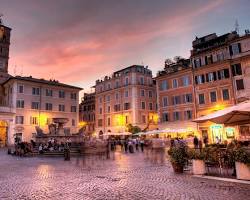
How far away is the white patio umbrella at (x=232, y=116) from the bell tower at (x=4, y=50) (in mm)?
57910

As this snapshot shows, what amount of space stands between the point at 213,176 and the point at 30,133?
45.0m

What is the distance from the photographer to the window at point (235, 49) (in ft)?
116

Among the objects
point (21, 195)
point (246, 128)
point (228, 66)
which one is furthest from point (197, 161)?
point (228, 66)

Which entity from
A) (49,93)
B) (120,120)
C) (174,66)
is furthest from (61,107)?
(174,66)

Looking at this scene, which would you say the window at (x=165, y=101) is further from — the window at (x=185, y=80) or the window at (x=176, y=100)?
the window at (x=185, y=80)

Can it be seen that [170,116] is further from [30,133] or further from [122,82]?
[30,133]

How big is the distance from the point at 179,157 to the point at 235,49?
29.8 m

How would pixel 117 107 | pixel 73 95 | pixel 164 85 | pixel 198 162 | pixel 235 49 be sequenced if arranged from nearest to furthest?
1. pixel 198 162
2. pixel 235 49
3. pixel 164 85
4. pixel 73 95
5. pixel 117 107

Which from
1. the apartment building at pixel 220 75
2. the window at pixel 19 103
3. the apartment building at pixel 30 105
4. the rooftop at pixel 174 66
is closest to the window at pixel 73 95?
the apartment building at pixel 30 105

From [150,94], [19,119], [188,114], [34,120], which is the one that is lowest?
[188,114]

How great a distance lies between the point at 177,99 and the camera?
4306 centimetres

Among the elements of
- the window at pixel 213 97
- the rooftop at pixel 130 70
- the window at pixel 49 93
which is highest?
the rooftop at pixel 130 70

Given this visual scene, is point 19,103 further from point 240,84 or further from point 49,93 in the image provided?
point 240,84

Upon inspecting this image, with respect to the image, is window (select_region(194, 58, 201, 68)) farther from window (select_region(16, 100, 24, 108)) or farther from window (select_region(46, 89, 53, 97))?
window (select_region(16, 100, 24, 108))
